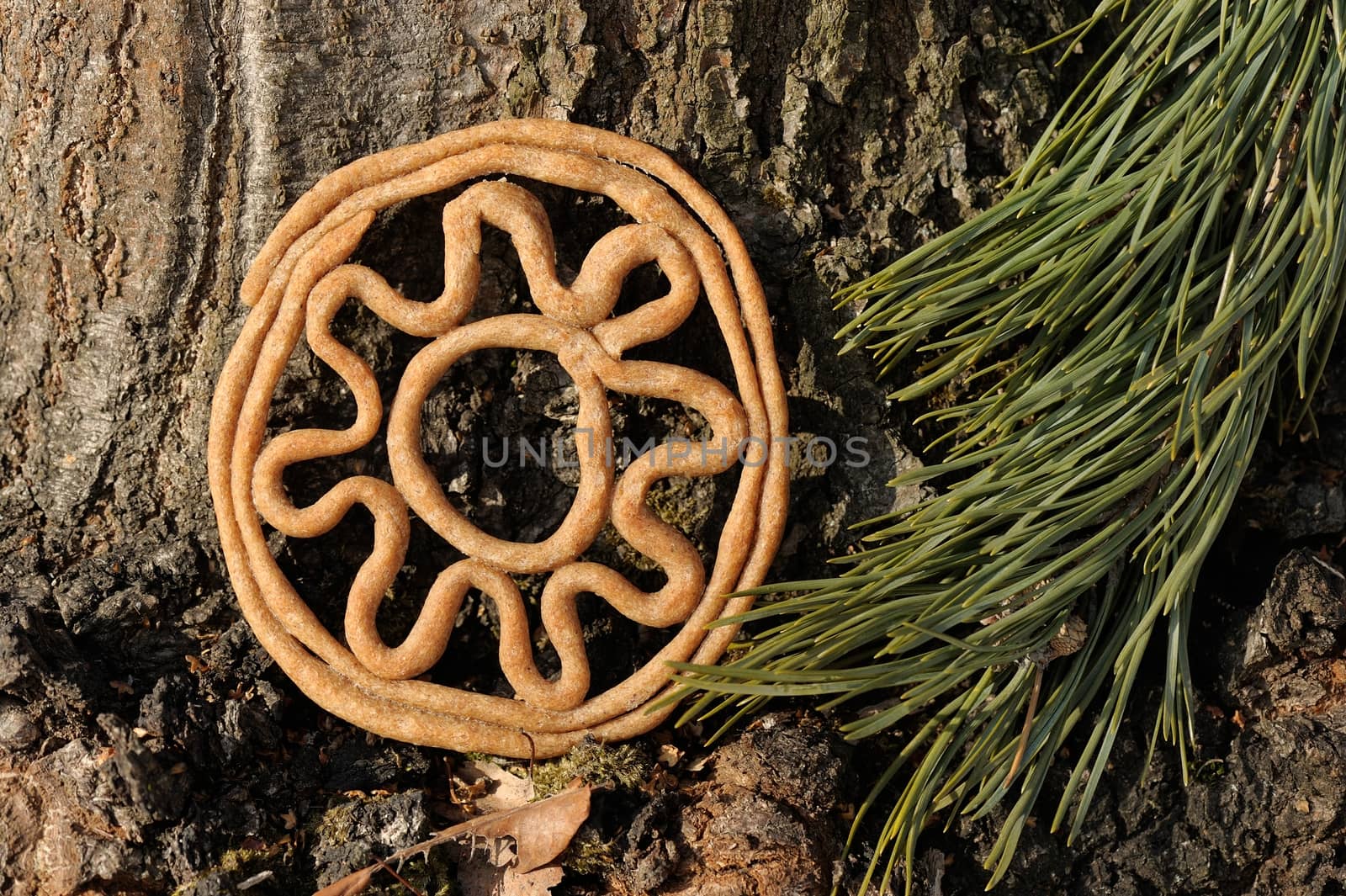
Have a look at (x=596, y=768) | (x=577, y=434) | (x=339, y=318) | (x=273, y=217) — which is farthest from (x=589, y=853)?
(x=273, y=217)

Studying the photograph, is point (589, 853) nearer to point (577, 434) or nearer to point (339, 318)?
point (577, 434)

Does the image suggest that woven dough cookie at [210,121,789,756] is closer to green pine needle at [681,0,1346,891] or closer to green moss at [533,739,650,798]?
green moss at [533,739,650,798]

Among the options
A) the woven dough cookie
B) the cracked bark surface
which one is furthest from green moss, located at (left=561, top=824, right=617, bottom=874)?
the woven dough cookie

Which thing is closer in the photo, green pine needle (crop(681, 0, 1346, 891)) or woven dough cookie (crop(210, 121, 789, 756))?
green pine needle (crop(681, 0, 1346, 891))

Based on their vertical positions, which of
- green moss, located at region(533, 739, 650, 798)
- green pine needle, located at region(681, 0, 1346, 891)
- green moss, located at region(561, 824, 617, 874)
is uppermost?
green pine needle, located at region(681, 0, 1346, 891)

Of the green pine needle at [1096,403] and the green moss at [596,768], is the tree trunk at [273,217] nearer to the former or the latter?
the green moss at [596,768]

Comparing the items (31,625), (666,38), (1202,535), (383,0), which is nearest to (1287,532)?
(1202,535)

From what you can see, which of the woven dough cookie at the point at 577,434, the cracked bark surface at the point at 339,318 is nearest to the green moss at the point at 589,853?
the cracked bark surface at the point at 339,318
